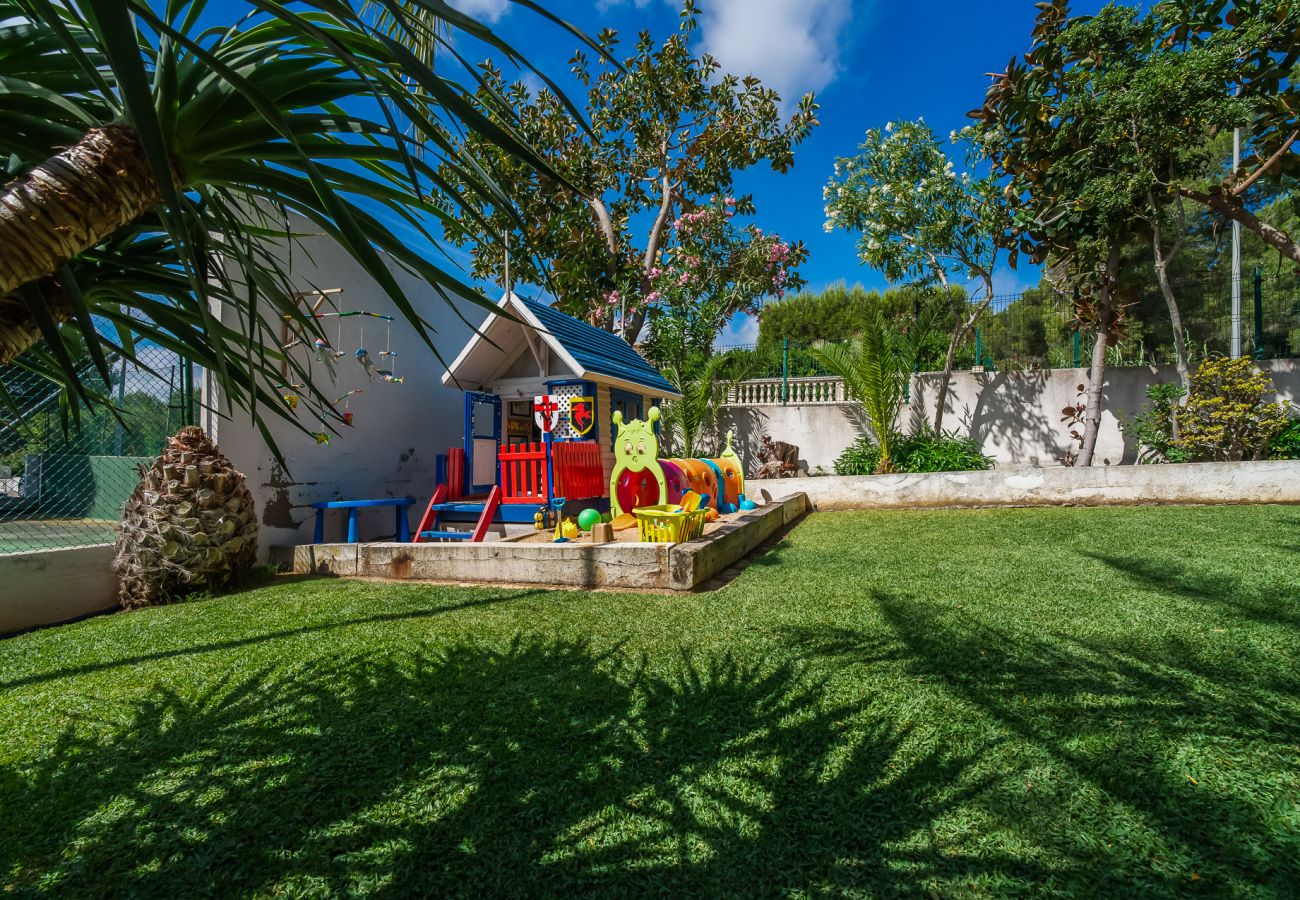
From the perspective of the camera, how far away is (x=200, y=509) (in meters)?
5.06

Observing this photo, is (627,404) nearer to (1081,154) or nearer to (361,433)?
(361,433)

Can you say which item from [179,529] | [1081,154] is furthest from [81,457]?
[1081,154]

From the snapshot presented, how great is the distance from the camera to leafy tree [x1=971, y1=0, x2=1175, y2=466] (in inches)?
342

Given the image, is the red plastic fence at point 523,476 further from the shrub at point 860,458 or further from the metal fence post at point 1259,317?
the metal fence post at point 1259,317

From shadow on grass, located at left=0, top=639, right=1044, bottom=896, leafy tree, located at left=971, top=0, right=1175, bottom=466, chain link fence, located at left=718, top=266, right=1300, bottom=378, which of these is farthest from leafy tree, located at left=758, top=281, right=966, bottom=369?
shadow on grass, located at left=0, top=639, right=1044, bottom=896

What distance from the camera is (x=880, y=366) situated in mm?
10953

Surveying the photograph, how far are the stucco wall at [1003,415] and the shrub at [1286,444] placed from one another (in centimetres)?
139

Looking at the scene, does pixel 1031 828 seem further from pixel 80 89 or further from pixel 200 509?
pixel 200 509

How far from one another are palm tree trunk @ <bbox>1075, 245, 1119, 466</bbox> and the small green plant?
0.76 meters

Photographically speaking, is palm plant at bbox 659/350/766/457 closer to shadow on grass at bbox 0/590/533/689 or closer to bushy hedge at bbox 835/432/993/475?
bushy hedge at bbox 835/432/993/475

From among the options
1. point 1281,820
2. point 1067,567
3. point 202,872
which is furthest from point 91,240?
point 1067,567

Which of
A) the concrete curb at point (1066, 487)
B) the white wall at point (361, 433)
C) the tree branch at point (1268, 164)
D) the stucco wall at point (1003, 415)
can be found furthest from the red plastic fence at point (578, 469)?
the tree branch at point (1268, 164)

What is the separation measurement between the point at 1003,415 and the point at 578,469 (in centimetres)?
917

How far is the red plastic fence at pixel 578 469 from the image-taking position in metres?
7.07
